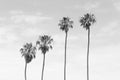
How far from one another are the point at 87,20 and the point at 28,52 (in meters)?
18.7

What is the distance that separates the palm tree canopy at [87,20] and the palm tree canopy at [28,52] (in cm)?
1572

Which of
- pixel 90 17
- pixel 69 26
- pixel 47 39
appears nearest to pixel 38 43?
pixel 47 39

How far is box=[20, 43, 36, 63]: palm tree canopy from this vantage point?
9575 cm

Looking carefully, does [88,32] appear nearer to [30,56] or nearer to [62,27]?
[62,27]

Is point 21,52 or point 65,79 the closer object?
point 65,79

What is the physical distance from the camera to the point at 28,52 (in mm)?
96625

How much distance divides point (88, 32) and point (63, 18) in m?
7.89

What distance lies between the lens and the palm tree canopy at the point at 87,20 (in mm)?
93312

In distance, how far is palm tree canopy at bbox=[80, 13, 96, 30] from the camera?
93.3 meters

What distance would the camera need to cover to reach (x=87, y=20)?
93312 mm

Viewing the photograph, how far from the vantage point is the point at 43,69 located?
9150cm

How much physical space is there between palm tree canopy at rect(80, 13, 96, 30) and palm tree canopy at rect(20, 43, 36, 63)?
51.6 ft

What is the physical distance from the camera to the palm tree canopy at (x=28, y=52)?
95.8 meters

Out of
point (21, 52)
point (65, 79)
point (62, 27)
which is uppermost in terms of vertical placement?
point (62, 27)
